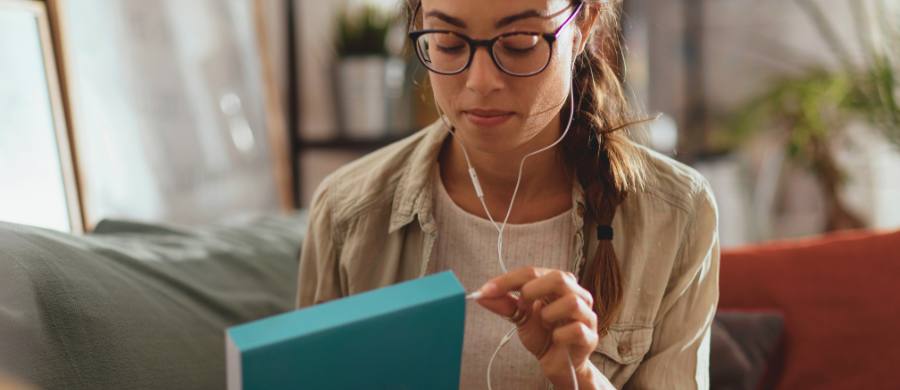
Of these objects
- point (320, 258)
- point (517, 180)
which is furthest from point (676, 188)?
point (320, 258)

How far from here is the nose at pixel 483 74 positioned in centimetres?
92

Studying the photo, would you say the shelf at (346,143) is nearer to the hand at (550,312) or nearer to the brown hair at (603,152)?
the brown hair at (603,152)

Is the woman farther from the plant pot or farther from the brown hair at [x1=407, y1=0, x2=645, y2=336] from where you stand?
the plant pot

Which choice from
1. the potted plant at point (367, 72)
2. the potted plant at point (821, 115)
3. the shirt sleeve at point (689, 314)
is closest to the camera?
the shirt sleeve at point (689, 314)

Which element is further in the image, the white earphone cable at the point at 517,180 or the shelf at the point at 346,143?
the shelf at the point at 346,143

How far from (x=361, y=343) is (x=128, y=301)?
40 cm

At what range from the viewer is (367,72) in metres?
2.47

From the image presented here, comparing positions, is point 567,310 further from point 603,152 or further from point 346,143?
point 346,143

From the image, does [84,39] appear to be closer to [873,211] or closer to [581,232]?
[581,232]

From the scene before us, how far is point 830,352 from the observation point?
144 centimetres

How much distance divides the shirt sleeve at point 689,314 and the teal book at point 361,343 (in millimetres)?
319

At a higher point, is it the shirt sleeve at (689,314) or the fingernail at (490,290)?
the fingernail at (490,290)

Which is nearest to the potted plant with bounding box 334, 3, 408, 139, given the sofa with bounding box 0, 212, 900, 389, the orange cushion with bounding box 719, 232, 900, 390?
the sofa with bounding box 0, 212, 900, 389

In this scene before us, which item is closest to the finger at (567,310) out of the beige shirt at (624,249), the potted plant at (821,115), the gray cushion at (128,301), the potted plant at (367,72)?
the beige shirt at (624,249)
